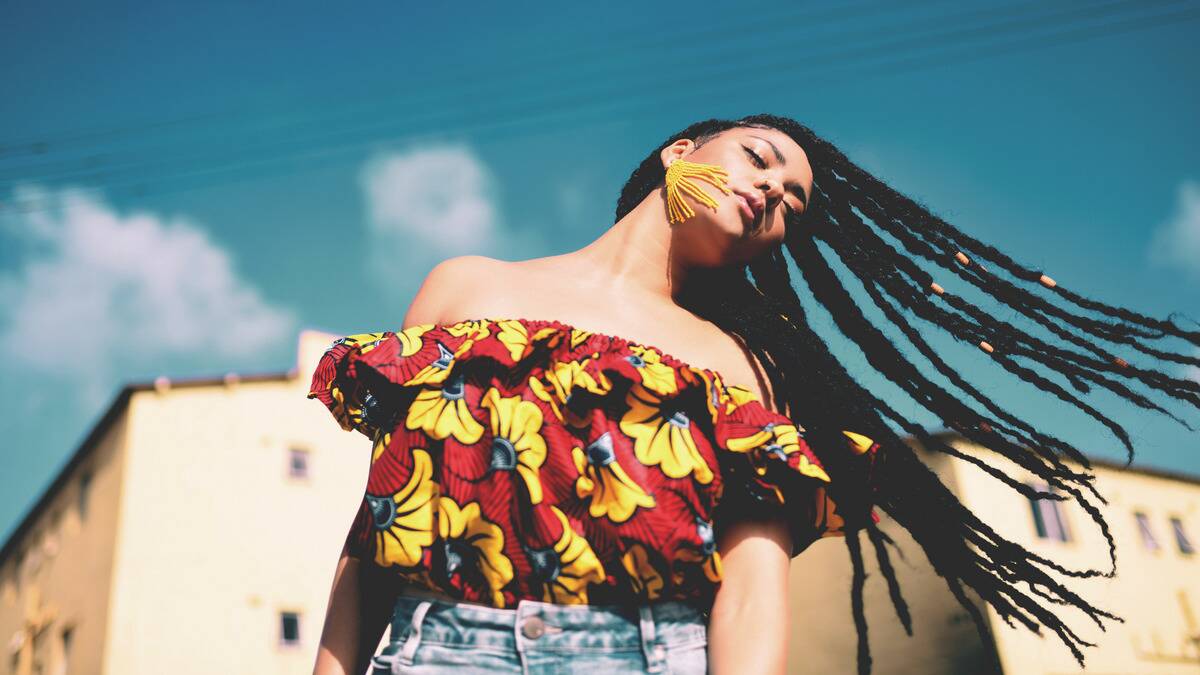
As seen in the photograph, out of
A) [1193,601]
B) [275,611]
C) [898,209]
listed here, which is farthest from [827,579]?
[898,209]

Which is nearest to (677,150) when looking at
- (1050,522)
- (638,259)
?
(638,259)

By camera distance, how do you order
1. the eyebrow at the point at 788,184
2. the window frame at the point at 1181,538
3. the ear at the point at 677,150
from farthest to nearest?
the window frame at the point at 1181,538, the ear at the point at 677,150, the eyebrow at the point at 788,184

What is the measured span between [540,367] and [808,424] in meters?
0.70

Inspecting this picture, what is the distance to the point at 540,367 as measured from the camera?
1953mm

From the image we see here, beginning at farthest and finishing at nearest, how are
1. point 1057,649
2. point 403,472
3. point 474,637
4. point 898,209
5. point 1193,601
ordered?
1. point 1193,601
2. point 1057,649
3. point 898,209
4. point 403,472
5. point 474,637

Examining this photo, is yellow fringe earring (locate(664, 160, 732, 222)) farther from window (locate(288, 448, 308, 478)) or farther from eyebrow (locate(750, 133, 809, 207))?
window (locate(288, 448, 308, 478))

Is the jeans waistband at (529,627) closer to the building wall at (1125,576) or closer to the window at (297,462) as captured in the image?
the building wall at (1125,576)

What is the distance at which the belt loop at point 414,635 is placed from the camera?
5.65 ft

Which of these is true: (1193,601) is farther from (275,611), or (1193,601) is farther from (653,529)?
(653,529)

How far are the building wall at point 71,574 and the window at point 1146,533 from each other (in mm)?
Result: 19402

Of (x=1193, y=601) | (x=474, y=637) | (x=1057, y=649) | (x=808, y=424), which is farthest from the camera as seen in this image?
(x=1193, y=601)

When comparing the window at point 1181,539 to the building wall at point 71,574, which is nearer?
the building wall at point 71,574

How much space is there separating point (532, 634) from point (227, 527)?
63.7 ft

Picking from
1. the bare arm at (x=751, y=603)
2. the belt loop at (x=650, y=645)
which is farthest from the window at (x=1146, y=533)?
the belt loop at (x=650, y=645)
